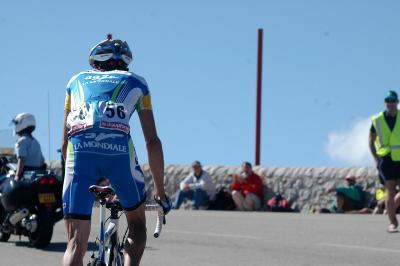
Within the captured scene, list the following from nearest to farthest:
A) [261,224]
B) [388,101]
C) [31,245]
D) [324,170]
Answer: [31,245] < [388,101] < [261,224] < [324,170]

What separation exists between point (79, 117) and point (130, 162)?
410 millimetres

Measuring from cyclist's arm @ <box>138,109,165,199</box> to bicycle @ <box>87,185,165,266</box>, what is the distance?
0.22 metres

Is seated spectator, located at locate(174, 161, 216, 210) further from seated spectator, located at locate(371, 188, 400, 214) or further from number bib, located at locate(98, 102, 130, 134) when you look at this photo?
number bib, located at locate(98, 102, 130, 134)

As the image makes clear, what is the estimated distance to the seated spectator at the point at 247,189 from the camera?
23062 mm

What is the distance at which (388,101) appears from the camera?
49.7ft

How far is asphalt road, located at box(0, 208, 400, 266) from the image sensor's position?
39.4 ft

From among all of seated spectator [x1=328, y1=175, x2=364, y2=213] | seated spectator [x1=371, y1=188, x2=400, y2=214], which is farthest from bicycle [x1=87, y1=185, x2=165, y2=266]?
seated spectator [x1=328, y1=175, x2=364, y2=213]

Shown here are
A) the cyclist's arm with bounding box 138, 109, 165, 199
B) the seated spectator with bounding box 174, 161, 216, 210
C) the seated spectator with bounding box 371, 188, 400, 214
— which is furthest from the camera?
the seated spectator with bounding box 174, 161, 216, 210

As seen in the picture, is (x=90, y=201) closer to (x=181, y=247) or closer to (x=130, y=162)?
(x=130, y=162)

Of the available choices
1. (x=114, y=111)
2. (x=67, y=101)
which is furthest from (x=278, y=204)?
(x=114, y=111)

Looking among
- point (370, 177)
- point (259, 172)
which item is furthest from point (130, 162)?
point (259, 172)

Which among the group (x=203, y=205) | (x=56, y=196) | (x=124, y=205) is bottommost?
(x=203, y=205)

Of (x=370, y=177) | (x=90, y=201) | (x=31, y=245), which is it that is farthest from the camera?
(x=370, y=177)

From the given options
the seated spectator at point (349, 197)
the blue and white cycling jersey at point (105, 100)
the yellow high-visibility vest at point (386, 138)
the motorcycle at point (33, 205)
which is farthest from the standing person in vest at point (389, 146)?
the blue and white cycling jersey at point (105, 100)
